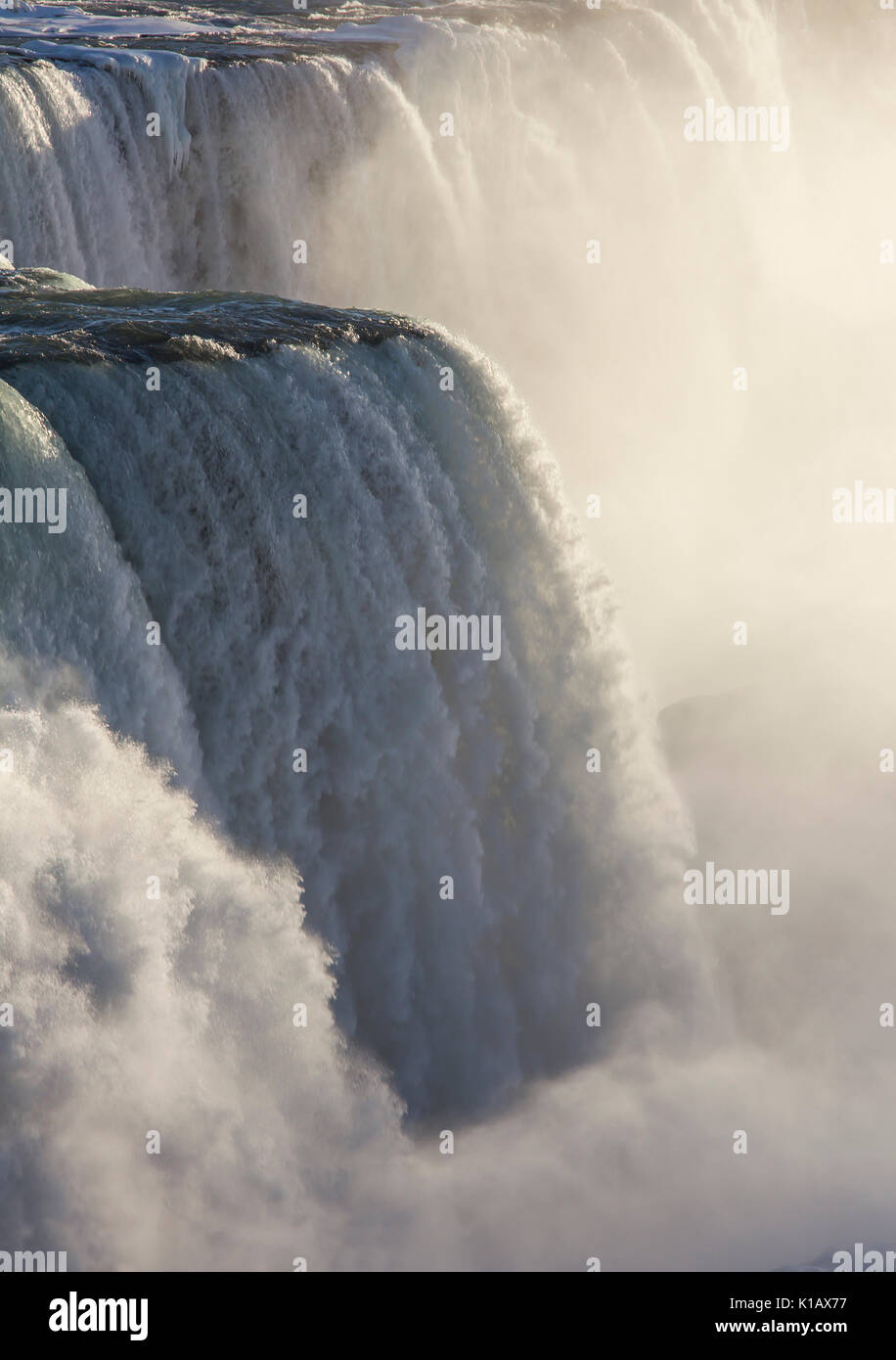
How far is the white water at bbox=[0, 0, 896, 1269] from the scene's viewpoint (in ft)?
20.2

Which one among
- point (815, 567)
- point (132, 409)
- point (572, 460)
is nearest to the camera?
point (132, 409)

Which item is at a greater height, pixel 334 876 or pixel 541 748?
pixel 541 748

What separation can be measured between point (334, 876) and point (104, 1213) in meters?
2.53

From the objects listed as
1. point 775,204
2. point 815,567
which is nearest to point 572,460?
point 815,567

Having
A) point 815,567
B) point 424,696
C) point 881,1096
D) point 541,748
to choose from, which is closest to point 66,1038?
point 424,696

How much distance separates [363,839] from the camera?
802cm

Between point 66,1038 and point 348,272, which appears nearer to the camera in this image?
point 66,1038

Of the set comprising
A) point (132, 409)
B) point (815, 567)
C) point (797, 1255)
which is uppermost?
point (815, 567)

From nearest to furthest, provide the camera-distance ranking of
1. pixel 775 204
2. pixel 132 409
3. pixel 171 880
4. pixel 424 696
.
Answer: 1. pixel 171 880
2. pixel 132 409
3. pixel 424 696
4. pixel 775 204

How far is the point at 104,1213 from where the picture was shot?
18.9 ft

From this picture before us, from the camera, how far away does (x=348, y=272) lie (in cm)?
1705

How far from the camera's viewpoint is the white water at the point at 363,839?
617 cm
